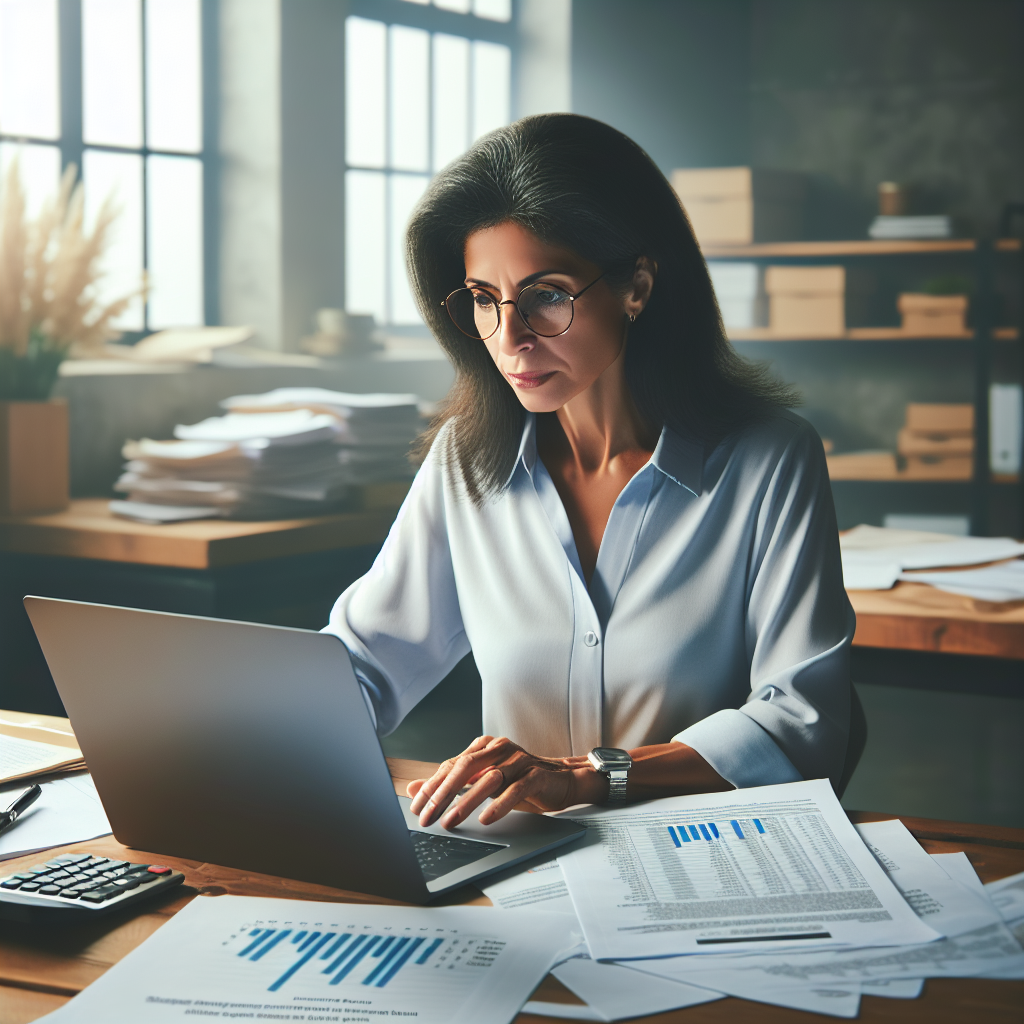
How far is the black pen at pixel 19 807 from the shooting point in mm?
1119

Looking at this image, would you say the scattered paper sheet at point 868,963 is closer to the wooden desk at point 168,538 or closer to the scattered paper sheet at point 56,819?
the scattered paper sheet at point 56,819

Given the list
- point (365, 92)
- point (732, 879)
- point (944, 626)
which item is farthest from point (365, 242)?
point (732, 879)

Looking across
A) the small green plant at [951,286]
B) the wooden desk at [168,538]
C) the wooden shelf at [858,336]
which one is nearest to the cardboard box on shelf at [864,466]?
the wooden shelf at [858,336]

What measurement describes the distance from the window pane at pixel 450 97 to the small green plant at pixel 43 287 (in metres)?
1.94

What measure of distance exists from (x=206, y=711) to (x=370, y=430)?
2145mm

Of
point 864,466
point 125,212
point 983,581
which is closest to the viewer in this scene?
point 983,581

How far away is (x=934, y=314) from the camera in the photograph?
479 centimetres

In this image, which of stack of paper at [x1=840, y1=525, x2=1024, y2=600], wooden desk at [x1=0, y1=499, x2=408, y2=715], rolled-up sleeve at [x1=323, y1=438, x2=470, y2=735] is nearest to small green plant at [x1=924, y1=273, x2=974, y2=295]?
stack of paper at [x1=840, y1=525, x2=1024, y2=600]

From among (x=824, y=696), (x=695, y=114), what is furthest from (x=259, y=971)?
(x=695, y=114)

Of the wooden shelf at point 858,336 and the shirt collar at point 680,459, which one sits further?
the wooden shelf at point 858,336

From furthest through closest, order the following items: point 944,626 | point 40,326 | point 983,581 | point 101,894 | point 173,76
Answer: point 173,76 → point 40,326 → point 983,581 → point 944,626 → point 101,894

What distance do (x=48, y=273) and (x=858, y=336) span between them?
318 cm

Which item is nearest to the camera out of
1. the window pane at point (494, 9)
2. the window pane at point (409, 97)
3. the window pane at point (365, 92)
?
the window pane at point (365, 92)

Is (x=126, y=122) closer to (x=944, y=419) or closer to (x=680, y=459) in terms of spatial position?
(x=680, y=459)
